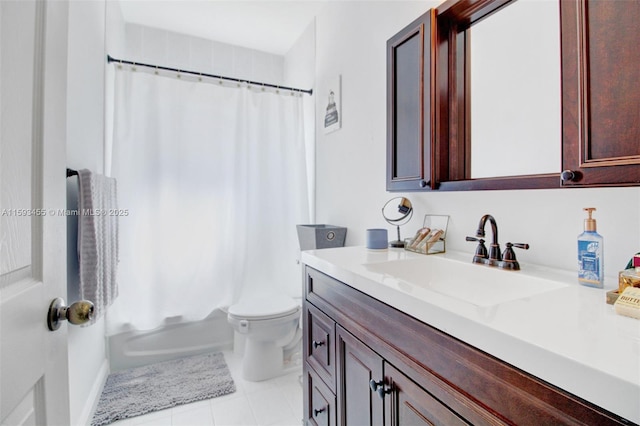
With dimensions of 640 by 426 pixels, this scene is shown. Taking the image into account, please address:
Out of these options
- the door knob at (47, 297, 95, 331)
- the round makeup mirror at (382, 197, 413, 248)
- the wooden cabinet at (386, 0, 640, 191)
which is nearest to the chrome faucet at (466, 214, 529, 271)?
the wooden cabinet at (386, 0, 640, 191)

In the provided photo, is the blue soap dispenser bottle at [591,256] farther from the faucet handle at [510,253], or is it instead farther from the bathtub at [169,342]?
the bathtub at [169,342]

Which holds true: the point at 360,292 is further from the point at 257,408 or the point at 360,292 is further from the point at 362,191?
the point at 257,408

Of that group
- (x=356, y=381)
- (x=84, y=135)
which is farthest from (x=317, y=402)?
(x=84, y=135)

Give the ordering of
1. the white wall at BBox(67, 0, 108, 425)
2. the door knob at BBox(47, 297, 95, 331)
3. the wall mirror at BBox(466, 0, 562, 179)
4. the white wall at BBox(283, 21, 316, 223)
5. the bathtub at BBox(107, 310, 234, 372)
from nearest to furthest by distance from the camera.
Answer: the door knob at BBox(47, 297, 95, 331), the wall mirror at BBox(466, 0, 562, 179), the white wall at BBox(67, 0, 108, 425), the bathtub at BBox(107, 310, 234, 372), the white wall at BBox(283, 21, 316, 223)

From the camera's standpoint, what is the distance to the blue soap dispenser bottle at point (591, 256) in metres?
0.78

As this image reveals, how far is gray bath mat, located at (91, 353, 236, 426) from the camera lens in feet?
5.78

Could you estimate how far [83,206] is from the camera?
1.41 m

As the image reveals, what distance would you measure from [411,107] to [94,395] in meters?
2.27

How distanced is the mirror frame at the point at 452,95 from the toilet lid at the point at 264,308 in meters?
1.29

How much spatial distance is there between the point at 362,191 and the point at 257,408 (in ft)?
4.56

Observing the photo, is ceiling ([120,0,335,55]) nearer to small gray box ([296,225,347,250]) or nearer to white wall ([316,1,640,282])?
white wall ([316,1,640,282])

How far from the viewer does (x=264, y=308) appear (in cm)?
204

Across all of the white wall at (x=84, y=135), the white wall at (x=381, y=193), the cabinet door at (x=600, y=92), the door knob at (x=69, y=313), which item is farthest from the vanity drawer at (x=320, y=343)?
the white wall at (x=84, y=135)

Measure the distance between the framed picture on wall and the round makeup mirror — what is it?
29.9 inches
